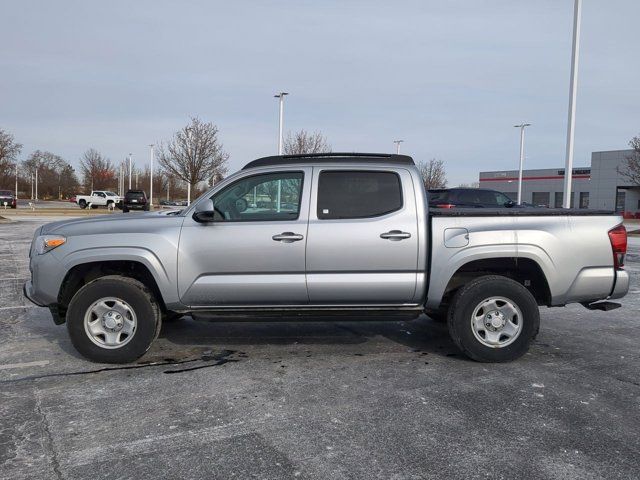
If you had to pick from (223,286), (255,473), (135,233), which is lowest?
(255,473)

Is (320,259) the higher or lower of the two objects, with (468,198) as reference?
lower

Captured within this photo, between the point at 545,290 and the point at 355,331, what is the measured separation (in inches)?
84.8

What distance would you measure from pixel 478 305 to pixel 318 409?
1.94m

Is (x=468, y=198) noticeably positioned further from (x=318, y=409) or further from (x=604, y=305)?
(x=318, y=409)

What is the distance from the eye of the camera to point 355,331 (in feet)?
21.3

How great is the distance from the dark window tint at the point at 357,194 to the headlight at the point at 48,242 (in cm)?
239

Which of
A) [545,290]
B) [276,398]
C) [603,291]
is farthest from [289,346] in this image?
[603,291]

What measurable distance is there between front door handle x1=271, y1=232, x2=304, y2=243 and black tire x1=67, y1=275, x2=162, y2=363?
1306 mm

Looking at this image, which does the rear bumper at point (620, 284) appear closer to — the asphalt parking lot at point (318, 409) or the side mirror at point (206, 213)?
the asphalt parking lot at point (318, 409)

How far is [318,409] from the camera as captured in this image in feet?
13.3

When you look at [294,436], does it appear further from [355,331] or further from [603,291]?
[603,291]

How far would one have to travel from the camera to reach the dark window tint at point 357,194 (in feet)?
17.1

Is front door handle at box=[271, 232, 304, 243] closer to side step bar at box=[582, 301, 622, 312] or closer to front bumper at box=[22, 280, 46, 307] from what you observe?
front bumper at box=[22, 280, 46, 307]

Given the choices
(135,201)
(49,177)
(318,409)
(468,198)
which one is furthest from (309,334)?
(49,177)
